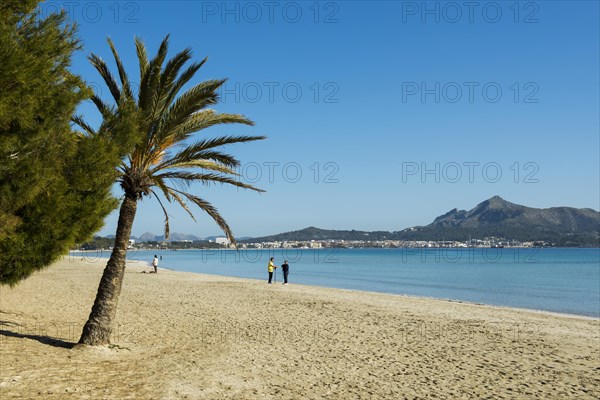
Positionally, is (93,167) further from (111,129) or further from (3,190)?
(3,190)

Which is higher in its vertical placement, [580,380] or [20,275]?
[20,275]

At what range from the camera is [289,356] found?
10992mm

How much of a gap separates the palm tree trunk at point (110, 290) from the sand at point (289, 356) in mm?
387

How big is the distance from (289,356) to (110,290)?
13.7 feet

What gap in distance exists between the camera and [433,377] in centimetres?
951

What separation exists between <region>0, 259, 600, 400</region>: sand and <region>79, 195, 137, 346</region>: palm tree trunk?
1.27 ft

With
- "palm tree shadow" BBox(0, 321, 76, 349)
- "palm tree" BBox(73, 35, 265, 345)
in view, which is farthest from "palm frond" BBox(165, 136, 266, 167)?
"palm tree shadow" BBox(0, 321, 76, 349)

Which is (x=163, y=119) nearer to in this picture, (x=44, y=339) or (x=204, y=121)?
(x=204, y=121)

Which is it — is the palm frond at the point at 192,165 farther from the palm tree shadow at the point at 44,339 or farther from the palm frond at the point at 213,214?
the palm tree shadow at the point at 44,339

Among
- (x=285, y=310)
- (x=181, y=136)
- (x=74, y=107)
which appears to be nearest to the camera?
(x=74, y=107)

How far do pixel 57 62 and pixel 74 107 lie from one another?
0.81 metres

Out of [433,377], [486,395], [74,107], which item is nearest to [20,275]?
[74,107]

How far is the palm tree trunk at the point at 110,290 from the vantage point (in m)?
10.5

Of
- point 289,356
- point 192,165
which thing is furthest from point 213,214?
point 289,356
